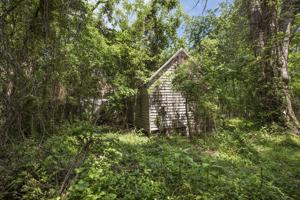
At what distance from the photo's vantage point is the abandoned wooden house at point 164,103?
10055 mm

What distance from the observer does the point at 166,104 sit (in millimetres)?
10383

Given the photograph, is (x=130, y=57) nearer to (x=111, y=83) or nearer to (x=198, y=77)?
(x=111, y=83)

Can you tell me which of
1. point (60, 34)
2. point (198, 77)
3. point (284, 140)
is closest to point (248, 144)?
point (284, 140)

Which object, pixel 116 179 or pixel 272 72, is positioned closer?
pixel 116 179

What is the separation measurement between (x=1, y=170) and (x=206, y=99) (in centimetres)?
733

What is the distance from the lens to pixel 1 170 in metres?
2.67

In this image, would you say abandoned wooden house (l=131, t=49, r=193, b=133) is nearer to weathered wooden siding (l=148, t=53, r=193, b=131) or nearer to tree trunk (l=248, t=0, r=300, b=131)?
weathered wooden siding (l=148, t=53, r=193, b=131)

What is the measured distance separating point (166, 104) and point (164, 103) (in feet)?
0.42

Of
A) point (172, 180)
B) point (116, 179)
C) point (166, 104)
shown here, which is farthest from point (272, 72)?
point (116, 179)

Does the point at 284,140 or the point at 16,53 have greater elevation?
the point at 16,53

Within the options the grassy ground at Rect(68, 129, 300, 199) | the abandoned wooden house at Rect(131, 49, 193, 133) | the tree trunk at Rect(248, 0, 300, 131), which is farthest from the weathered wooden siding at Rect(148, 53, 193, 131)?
the grassy ground at Rect(68, 129, 300, 199)

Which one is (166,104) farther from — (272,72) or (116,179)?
(116,179)

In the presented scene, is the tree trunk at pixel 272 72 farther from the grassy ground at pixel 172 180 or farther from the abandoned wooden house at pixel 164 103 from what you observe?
the grassy ground at pixel 172 180

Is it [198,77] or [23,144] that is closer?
[23,144]
